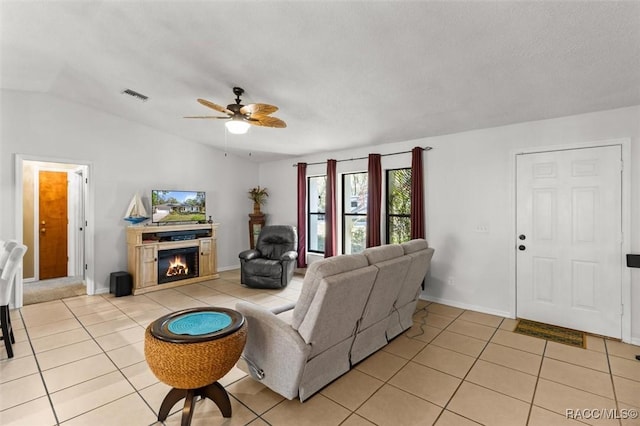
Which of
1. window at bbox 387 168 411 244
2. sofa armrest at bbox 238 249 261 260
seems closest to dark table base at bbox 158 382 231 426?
sofa armrest at bbox 238 249 261 260

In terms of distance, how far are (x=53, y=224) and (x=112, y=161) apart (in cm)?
227

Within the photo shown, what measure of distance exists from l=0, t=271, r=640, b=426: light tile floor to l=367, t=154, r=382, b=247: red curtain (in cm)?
179

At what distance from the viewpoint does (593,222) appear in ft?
11.3

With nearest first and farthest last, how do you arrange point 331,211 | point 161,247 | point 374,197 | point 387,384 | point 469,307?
point 387,384 < point 469,307 < point 374,197 < point 161,247 < point 331,211

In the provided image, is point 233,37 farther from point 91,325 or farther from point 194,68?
point 91,325

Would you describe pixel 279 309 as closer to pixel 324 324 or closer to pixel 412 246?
pixel 324 324

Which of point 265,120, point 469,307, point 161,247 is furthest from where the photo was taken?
point 161,247

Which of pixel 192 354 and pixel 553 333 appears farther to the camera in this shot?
pixel 553 333

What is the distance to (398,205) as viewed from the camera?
204 inches

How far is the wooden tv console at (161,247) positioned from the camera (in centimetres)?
507

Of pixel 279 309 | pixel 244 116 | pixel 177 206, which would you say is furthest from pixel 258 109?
pixel 177 206

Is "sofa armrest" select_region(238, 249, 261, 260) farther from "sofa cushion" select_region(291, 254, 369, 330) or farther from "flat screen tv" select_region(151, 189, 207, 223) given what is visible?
"sofa cushion" select_region(291, 254, 369, 330)

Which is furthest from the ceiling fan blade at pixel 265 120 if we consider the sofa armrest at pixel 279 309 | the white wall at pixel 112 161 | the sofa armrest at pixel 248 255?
the white wall at pixel 112 161

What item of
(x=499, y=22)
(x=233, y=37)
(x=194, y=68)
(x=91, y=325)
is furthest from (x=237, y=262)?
(x=499, y=22)
